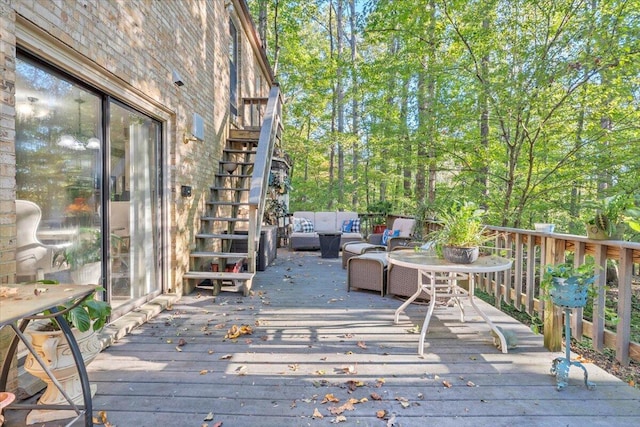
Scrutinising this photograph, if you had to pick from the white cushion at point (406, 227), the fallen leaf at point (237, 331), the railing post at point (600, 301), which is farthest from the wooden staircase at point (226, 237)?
the railing post at point (600, 301)

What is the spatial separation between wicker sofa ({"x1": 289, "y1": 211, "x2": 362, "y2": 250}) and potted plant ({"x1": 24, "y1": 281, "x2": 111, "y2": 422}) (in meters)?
6.60

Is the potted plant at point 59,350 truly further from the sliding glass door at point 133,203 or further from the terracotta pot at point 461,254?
the terracotta pot at point 461,254

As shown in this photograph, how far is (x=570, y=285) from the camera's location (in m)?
2.24

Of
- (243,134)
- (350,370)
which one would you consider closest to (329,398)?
(350,370)

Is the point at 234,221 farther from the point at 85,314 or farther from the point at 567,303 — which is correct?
the point at 567,303

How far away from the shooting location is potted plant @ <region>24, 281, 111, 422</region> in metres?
1.89

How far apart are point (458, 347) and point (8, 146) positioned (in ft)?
11.2

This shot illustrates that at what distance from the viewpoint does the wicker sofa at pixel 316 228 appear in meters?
8.75

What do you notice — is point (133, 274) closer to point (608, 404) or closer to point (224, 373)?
point (224, 373)

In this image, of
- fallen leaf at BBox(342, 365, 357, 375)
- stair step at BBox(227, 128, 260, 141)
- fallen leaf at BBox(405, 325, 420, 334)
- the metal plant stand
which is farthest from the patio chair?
the metal plant stand

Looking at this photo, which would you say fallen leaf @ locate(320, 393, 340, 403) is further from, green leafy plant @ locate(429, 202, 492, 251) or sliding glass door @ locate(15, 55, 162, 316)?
sliding glass door @ locate(15, 55, 162, 316)

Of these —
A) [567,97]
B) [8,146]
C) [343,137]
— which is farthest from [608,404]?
[343,137]

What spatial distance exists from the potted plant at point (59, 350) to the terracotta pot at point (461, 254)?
2442 millimetres

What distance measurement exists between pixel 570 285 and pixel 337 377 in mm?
→ 1629
